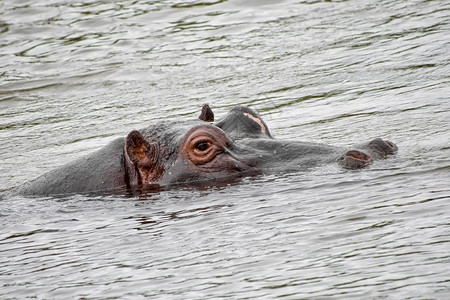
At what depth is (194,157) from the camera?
24.7 ft

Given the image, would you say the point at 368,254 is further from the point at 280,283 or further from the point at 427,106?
the point at 427,106

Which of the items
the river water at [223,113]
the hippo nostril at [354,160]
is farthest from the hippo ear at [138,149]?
the hippo nostril at [354,160]

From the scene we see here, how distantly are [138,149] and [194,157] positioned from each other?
21.0 inches

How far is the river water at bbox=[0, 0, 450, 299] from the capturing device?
5.23 metres

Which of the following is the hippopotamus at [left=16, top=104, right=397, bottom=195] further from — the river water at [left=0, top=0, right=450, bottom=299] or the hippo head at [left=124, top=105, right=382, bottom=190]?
the river water at [left=0, top=0, right=450, bottom=299]

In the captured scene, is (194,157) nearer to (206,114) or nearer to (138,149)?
(138,149)

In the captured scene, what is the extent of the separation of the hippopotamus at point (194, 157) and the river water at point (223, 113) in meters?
0.17

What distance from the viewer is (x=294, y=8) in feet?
64.2

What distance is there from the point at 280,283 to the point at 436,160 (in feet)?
9.29

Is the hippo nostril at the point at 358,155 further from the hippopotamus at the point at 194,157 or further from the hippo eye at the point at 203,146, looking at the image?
the hippo eye at the point at 203,146

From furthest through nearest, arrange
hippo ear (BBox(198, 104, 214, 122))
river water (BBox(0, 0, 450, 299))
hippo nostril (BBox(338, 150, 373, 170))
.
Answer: hippo ear (BBox(198, 104, 214, 122))
hippo nostril (BBox(338, 150, 373, 170))
river water (BBox(0, 0, 450, 299))

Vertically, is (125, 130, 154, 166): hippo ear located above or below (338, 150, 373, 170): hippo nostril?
above

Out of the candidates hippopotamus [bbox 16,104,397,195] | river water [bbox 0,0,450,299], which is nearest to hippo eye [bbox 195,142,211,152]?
hippopotamus [bbox 16,104,397,195]

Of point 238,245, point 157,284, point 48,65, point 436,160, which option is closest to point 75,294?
point 157,284
